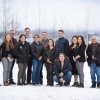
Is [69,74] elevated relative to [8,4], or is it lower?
lower

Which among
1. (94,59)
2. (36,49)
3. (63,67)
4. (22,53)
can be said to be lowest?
(63,67)

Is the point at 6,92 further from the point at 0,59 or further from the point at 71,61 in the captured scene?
the point at 71,61

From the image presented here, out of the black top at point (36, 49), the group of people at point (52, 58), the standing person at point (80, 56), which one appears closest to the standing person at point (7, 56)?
the group of people at point (52, 58)

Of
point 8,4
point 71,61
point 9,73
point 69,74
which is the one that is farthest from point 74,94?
point 8,4

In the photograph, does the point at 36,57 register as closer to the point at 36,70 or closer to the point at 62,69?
the point at 36,70

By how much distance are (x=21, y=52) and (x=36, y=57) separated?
2.13ft

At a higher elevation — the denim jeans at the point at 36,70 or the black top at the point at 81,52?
the black top at the point at 81,52

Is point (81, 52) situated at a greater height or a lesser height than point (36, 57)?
greater

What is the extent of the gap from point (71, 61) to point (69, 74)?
57 cm

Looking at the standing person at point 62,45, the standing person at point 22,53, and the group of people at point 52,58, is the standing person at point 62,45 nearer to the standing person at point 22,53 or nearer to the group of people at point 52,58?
the group of people at point 52,58

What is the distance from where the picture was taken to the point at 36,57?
6262 millimetres

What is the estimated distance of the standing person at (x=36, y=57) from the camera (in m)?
6.32

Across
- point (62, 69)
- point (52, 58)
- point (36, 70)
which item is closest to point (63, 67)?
point (62, 69)

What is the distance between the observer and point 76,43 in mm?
6477
